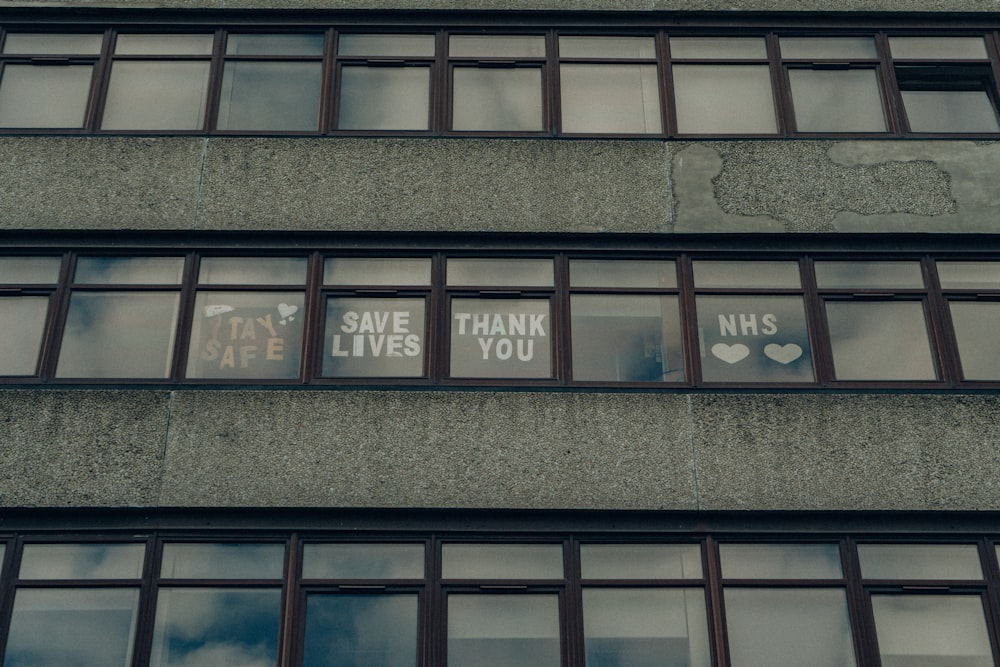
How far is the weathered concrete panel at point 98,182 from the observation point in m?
13.7

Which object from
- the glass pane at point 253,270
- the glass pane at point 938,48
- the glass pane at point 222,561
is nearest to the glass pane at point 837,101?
the glass pane at point 938,48

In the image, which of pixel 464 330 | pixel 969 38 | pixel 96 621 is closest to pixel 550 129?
pixel 464 330

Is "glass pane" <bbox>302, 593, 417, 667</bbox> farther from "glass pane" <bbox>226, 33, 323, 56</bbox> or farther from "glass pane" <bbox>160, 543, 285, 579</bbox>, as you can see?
"glass pane" <bbox>226, 33, 323, 56</bbox>

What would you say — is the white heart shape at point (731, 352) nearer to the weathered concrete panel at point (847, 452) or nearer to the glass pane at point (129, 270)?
the weathered concrete panel at point (847, 452)

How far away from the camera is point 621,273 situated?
13688 millimetres

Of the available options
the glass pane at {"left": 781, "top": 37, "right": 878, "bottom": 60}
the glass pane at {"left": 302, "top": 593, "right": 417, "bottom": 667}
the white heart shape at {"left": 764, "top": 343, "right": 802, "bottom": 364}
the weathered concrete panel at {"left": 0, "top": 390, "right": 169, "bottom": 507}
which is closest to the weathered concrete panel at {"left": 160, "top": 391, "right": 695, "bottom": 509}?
the weathered concrete panel at {"left": 0, "top": 390, "right": 169, "bottom": 507}

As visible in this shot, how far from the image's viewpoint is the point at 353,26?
50.2 ft

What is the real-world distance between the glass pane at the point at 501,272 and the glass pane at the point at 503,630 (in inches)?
148

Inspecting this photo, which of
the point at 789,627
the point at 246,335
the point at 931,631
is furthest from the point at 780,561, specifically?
the point at 246,335

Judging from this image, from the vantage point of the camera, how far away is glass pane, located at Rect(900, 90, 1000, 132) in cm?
1475

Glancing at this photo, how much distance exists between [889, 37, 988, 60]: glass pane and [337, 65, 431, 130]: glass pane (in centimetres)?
627

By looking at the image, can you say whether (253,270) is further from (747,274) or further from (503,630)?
(747,274)

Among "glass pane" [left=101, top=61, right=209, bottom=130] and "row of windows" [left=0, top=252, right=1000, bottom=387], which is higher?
"glass pane" [left=101, top=61, right=209, bottom=130]

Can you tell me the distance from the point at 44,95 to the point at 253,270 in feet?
12.9
